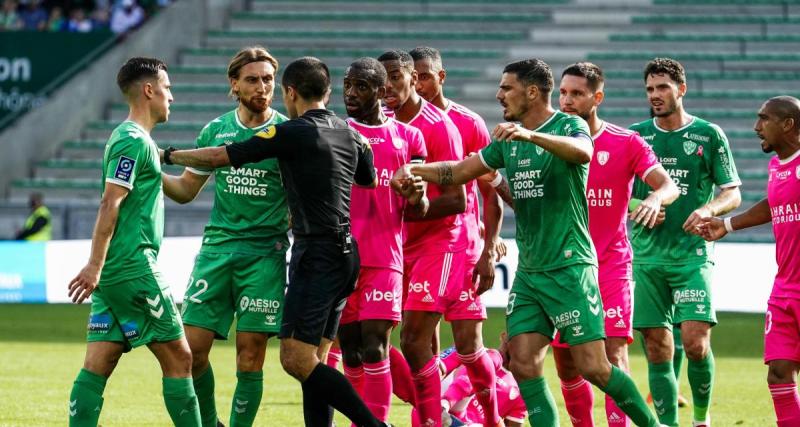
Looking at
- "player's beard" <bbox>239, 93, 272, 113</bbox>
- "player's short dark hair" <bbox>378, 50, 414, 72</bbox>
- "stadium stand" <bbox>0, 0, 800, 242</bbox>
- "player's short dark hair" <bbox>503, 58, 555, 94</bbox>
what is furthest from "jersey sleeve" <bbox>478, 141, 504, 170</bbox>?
"stadium stand" <bbox>0, 0, 800, 242</bbox>

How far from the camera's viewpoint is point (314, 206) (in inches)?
279

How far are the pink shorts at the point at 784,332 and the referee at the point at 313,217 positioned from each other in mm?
2257

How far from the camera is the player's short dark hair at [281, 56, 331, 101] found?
719cm

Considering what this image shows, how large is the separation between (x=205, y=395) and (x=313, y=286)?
1231 millimetres

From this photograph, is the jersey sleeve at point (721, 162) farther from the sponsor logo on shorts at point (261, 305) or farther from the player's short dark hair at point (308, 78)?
the sponsor logo on shorts at point (261, 305)

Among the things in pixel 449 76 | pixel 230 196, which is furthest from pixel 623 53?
pixel 230 196

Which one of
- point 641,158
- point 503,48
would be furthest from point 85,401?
point 503,48

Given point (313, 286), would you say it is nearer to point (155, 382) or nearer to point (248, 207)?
point (248, 207)

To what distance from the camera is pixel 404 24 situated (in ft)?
89.1

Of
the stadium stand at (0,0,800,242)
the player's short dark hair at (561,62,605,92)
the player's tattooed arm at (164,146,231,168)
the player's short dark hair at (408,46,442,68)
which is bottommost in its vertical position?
the player's tattooed arm at (164,146,231,168)

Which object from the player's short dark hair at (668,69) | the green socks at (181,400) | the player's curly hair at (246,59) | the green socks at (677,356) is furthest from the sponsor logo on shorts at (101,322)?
the green socks at (677,356)

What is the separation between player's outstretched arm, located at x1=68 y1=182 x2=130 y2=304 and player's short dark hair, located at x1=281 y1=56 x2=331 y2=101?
103 centimetres

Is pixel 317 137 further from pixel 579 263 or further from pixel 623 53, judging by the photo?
pixel 623 53

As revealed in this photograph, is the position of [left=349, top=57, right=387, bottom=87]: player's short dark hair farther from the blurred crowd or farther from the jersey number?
the blurred crowd
